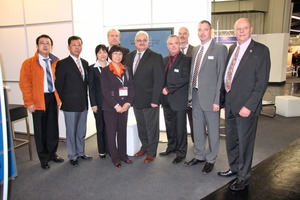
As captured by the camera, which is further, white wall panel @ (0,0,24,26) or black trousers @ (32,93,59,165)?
white wall panel @ (0,0,24,26)

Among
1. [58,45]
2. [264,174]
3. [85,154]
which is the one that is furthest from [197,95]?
[58,45]

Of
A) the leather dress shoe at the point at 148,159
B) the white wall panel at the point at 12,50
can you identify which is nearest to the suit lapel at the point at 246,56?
the leather dress shoe at the point at 148,159

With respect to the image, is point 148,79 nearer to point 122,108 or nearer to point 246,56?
point 122,108

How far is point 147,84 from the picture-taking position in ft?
11.0

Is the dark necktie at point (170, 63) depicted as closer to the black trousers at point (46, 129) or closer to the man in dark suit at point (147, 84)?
the man in dark suit at point (147, 84)

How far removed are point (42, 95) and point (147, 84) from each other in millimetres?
1337

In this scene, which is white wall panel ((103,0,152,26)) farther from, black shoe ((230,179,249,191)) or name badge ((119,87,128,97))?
black shoe ((230,179,249,191))

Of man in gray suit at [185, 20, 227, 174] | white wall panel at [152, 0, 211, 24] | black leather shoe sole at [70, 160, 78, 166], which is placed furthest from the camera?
white wall panel at [152, 0, 211, 24]

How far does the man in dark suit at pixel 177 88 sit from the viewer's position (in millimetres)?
3266

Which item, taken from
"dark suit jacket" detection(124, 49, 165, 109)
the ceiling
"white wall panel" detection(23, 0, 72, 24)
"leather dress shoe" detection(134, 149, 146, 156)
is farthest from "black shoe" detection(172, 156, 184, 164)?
the ceiling

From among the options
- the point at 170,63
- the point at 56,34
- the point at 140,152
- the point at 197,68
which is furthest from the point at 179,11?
the point at 140,152

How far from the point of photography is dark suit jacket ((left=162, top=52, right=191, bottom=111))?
3.27 metres

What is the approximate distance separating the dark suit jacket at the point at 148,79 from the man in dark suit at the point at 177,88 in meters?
0.13

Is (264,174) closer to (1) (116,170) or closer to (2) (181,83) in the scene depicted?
(2) (181,83)
